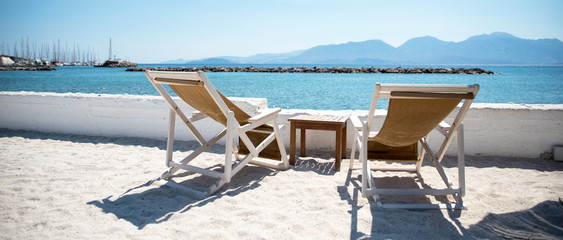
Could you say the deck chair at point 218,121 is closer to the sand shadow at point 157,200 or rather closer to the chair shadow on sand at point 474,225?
the sand shadow at point 157,200

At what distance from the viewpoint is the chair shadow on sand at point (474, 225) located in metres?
1.90

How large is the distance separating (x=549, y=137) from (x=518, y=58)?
20859cm

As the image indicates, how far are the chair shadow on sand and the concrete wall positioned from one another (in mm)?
1383

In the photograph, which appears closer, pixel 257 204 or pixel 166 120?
pixel 257 204

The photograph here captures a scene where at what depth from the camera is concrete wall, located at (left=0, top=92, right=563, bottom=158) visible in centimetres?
353

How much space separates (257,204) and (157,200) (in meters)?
0.73

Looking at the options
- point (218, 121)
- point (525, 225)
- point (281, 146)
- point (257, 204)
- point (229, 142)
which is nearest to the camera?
point (525, 225)

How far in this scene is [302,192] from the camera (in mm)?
2580

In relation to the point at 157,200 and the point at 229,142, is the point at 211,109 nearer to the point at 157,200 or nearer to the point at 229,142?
the point at 229,142

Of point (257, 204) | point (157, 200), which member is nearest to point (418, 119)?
point (257, 204)

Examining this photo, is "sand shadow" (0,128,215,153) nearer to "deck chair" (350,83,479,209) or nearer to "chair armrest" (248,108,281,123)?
"chair armrest" (248,108,281,123)

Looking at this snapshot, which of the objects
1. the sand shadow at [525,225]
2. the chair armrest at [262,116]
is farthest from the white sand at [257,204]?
the chair armrest at [262,116]

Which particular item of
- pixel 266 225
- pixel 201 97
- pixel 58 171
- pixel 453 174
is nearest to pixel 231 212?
pixel 266 225

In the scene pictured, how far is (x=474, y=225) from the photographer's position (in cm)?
204
